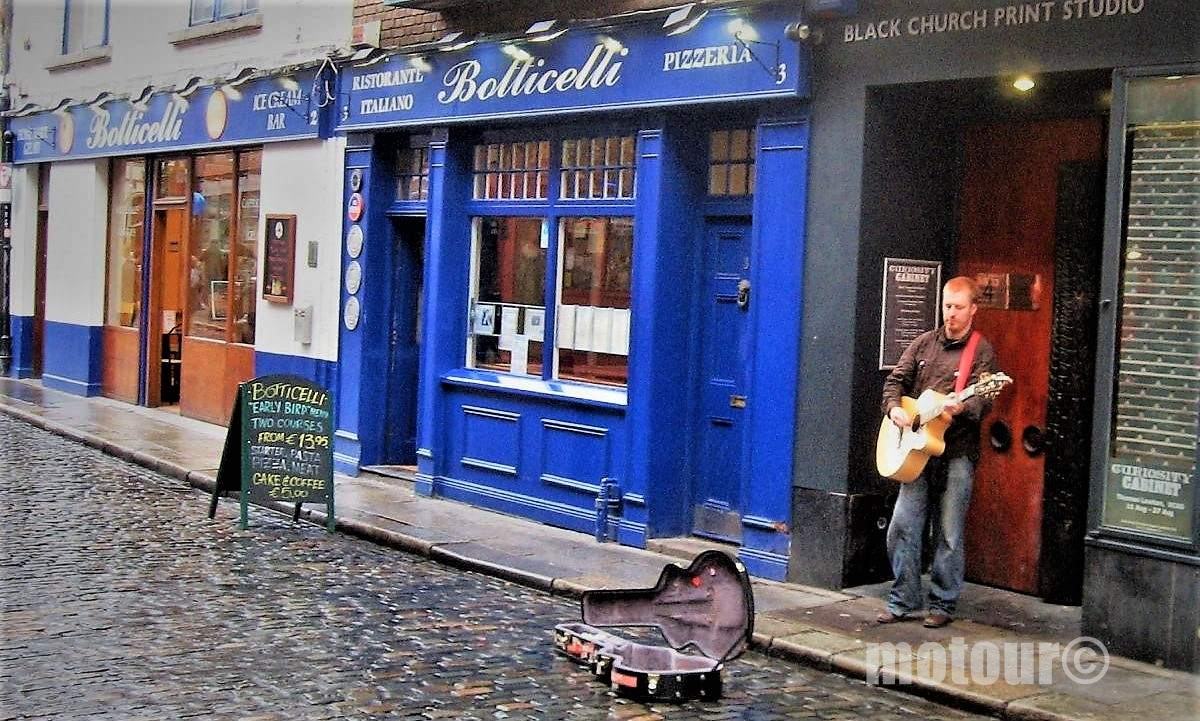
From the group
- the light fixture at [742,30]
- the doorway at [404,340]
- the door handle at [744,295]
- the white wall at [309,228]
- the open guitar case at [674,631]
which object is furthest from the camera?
the white wall at [309,228]

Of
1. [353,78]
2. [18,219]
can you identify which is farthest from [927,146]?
[18,219]

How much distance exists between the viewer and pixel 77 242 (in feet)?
68.2

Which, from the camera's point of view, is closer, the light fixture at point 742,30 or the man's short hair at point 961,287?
the man's short hair at point 961,287

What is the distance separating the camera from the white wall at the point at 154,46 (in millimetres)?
15062

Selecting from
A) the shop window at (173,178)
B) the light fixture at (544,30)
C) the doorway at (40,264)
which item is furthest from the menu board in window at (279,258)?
the doorway at (40,264)

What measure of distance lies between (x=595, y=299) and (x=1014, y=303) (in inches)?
136

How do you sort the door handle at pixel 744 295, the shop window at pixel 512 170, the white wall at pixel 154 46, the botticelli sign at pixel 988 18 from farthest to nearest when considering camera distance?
the white wall at pixel 154 46
the shop window at pixel 512 170
the door handle at pixel 744 295
the botticelli sign at pixel 988 18

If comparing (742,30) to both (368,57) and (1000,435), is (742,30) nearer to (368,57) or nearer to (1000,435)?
(1000,435)

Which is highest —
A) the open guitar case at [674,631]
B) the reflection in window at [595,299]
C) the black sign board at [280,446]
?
the reflection in window at [595,299]

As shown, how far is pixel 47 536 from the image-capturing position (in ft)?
33.7

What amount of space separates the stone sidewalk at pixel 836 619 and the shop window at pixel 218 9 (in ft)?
17.8

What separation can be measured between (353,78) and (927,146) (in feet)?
20.9

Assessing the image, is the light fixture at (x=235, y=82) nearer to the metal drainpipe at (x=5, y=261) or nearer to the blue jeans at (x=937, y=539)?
the metal drainpipe at (x=5, y=261)

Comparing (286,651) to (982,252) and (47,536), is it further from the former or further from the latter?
(982,252)
